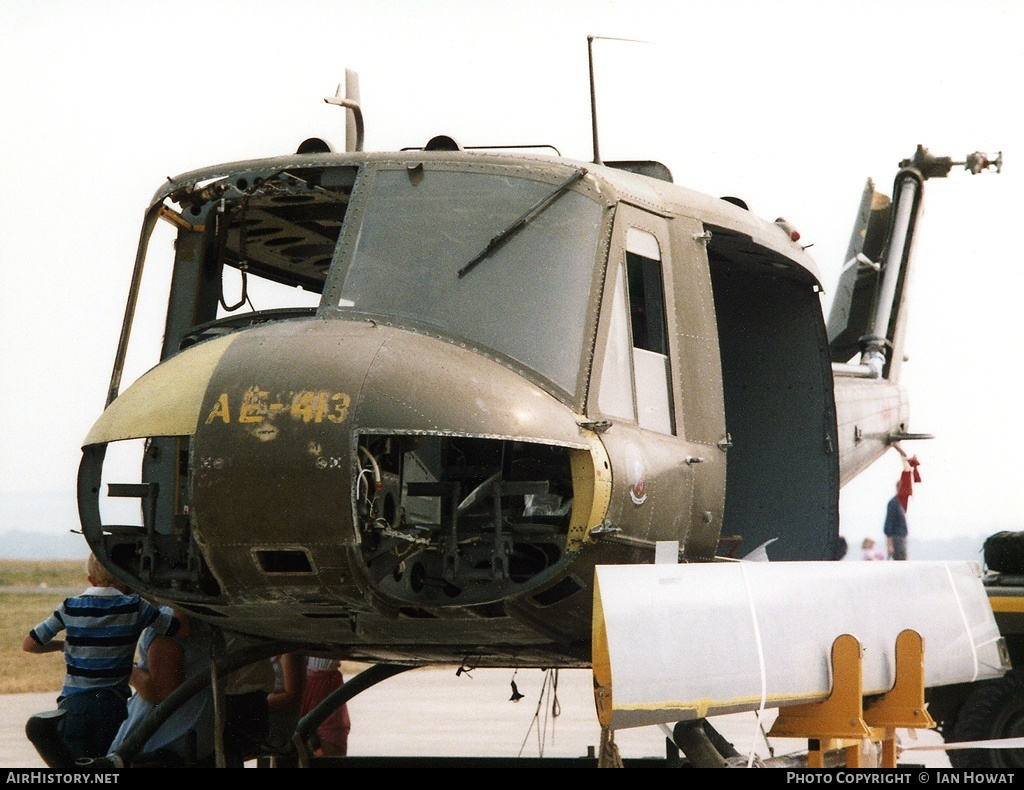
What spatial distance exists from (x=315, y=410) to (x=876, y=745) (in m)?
3.40

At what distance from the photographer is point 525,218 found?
5.80 metres

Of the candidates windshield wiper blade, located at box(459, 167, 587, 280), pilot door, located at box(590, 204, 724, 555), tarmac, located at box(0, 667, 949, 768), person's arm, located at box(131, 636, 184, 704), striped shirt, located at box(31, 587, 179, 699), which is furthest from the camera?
tarmac, located at box(0, 667, 949, 768)

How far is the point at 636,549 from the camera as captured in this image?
219 inches

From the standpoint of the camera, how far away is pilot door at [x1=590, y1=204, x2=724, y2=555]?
5.54 m

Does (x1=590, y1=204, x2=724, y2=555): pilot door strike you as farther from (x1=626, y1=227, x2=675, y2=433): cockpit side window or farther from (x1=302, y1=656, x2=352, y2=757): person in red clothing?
(x1=302, y1=656, x2=352, y2=757): person in red clothing

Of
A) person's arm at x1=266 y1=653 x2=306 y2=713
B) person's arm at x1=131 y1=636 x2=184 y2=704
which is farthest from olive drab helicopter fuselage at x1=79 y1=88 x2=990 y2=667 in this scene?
person's arm at x1=266 y1=653 x2=306 y2=713

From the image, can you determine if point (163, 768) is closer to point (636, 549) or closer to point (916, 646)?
point (636, 549)

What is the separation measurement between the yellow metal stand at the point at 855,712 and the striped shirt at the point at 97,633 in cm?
306

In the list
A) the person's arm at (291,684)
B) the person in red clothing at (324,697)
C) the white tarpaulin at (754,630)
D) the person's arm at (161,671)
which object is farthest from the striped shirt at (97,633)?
the white tarpaulin at (754,630)

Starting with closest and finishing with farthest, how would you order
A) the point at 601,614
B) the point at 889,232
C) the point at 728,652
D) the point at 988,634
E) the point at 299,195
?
1. the point at 601,614
2. the point at 728,652
3. the point at 299,195
4. the point at 988,634
5. the point at 889,232

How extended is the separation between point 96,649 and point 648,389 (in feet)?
9.48

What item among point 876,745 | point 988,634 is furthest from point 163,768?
point 988,634

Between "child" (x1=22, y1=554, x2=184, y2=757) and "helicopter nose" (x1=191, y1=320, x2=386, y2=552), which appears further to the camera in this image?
"child" (x1=22, y1=554, x2=184, y2=757)

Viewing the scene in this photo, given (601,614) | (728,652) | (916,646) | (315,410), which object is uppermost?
(315,410)
